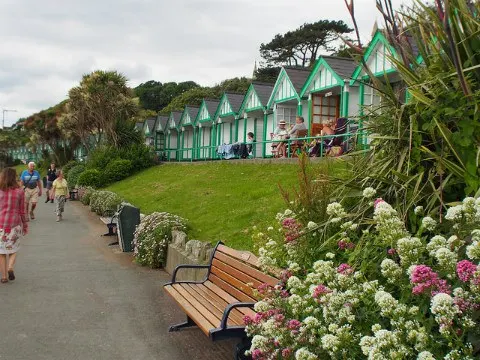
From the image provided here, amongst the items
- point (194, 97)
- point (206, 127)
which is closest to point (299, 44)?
point (194, 97)

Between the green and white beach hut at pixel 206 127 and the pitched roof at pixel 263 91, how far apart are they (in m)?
6.32

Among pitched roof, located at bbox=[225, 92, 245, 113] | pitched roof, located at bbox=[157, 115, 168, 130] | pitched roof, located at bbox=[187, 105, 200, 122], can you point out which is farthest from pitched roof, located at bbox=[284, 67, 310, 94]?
pitched roof, located at bbox=[157, 115, 168, 130]

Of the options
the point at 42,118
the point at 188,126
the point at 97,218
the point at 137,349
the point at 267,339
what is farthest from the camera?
the point at 42,118

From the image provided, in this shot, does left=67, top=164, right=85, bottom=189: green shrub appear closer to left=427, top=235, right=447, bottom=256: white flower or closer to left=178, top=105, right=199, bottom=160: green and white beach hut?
left=178, top=105, right=199, bottom=160: green and white beach hut

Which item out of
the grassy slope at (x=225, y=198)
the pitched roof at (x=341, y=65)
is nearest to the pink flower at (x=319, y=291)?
the grassy slope at (x=225, y=198)

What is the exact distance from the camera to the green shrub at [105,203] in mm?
16869

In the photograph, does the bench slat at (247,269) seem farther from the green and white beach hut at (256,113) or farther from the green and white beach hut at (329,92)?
the green and white beach hut at (256,113)

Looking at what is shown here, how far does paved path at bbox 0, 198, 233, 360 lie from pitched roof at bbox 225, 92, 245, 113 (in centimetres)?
2056

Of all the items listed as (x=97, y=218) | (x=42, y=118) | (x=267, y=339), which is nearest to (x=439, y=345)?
(x=267, y=339)

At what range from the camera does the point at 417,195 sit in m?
3.94

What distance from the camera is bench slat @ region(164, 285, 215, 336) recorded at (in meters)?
4.39

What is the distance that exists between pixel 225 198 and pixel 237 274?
Answer: 772 cm

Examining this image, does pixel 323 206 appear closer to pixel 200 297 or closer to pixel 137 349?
pixel 200 297

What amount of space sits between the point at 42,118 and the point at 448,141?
54.4 m
